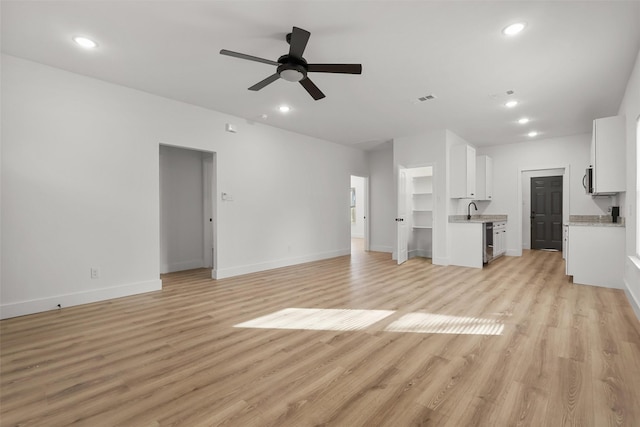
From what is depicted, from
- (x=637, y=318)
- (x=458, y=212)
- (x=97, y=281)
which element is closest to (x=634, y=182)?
(x=637, y=318)

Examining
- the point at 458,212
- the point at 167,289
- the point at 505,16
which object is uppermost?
the point at 505,16

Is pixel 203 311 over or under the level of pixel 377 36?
under

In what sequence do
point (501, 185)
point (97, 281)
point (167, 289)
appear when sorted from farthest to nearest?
1. point (501, 185)
2. point (167, 289)
3. point (97, 281)

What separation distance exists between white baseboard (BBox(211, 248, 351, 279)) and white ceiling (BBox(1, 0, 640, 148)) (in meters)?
2.73

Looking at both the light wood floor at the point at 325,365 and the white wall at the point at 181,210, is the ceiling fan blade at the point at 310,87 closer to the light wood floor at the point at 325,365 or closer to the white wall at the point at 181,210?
the light wood floor at the point at 325,365

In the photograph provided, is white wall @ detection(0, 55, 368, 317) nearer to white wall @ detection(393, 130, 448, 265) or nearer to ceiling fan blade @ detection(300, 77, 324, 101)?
ceiling fan blade @ detection(300, 77, 324, 101)

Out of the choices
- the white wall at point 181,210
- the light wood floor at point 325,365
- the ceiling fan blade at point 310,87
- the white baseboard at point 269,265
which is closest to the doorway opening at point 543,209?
the light wood floor at point 325,365

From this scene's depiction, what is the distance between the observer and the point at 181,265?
19.4 feet

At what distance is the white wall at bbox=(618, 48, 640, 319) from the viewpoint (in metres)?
3.24

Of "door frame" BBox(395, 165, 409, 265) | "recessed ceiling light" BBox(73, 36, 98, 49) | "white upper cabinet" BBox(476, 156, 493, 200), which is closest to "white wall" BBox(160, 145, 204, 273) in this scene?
"recessed ceiling light" BBox(73, 36, 98, 49)

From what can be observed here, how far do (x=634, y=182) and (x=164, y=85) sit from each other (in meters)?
5.80

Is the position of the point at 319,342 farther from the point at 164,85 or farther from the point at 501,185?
the point at 501,185

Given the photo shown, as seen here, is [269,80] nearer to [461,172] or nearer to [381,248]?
[461,172]

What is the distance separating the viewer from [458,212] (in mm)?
6668
